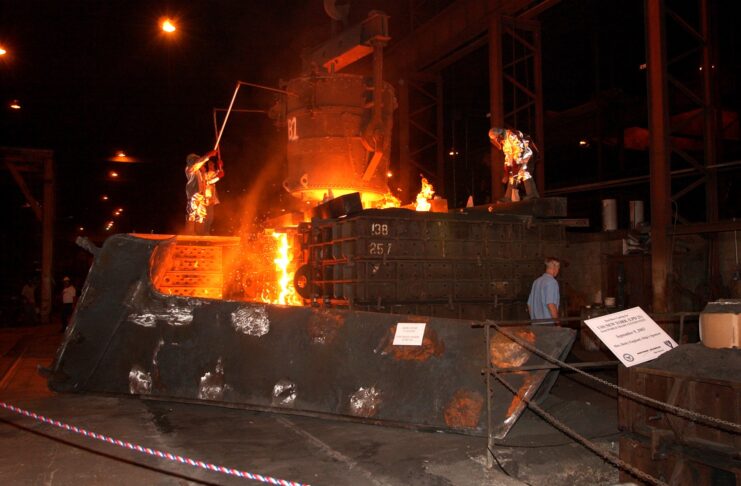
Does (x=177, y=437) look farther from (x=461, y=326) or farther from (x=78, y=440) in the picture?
(x=461, y=326)

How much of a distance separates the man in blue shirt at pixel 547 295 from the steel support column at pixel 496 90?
10.2m

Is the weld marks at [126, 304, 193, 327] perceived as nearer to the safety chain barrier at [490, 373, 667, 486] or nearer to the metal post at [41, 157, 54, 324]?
the safety chain barrier at [490, 373, 667, 486]

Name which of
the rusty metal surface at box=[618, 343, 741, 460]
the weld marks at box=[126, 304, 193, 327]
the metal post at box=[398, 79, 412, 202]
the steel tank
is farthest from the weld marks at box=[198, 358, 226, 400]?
the metal post at box=[398, 79, 412, 202]

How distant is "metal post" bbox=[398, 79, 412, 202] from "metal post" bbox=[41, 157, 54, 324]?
15.0 m

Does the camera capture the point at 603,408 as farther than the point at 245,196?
No

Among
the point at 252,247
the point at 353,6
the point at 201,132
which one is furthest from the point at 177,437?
the point at 201,132

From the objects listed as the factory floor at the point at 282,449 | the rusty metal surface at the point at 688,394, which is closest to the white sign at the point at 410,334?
the factory floor at the point at 282,449

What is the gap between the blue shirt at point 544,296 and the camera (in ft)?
28.5

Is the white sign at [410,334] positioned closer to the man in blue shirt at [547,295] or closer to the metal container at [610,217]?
the man in blue shirt at [547,295]

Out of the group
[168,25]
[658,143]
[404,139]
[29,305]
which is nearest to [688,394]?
[658,143]

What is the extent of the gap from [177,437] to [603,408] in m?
4.95

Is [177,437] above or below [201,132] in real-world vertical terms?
below

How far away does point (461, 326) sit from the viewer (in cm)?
645

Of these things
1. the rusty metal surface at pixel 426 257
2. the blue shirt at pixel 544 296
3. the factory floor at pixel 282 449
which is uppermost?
the rusty metal surface at pixel 426 257
